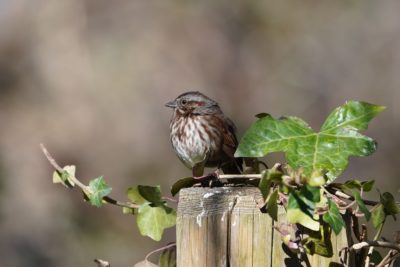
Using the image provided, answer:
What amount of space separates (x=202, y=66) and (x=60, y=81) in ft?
4.48

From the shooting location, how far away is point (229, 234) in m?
2.14

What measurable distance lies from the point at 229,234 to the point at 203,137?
219 centimetres

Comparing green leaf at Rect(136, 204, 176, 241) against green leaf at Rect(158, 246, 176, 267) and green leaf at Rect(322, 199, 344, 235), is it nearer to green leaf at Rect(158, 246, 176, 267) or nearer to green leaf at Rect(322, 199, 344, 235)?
green leaf at Rect(158, 246, 176, 267)

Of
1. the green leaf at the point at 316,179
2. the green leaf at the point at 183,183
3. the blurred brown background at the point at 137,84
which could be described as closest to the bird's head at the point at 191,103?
the green leaf at the point at 183,183

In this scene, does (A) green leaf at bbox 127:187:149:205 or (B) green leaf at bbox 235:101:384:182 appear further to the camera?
(A) green leaf at bbox 127:187:149:205

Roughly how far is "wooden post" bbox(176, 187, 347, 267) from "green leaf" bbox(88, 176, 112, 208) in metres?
0.41

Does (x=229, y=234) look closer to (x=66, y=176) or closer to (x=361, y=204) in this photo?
(x=361, y=204)

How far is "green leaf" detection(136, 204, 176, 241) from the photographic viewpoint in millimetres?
2566

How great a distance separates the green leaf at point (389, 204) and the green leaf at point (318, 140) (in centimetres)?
15

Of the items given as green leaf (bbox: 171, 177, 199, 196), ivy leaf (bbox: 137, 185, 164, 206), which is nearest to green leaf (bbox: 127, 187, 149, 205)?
ivy leaf (bbox: 137, 185, 164, 206)

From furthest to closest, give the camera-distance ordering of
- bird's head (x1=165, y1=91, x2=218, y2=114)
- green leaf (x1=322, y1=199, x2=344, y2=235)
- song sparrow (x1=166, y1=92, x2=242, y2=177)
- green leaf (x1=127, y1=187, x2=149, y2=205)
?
bird's head (x1=165, y1=91, x2=218, y2=114) → song sparrow (x1=166, y1=92, x2=242, y2=177) → green leaf (x1=127, y1=187, x2=149, y2=205) → green leaf (x1=322, y1=199, x2=344, y2=235)

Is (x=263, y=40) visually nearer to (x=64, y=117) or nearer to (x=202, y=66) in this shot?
(x=202, y=66)

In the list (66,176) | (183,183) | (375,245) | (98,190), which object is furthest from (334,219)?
(66,176)

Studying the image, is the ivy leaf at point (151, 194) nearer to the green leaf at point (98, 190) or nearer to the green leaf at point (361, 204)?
the green leaf at point (98, 190)
